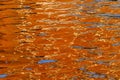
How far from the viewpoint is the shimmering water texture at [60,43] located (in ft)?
35.0

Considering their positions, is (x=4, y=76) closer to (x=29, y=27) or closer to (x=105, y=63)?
(x=105, y=63)

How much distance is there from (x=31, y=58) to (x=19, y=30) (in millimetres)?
5187

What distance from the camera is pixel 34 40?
1499 cm

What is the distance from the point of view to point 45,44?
14.1 m

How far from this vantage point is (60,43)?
560 inches

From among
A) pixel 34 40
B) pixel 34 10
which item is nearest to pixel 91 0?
pixel 34 10

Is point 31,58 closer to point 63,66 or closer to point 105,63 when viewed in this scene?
point 63,66

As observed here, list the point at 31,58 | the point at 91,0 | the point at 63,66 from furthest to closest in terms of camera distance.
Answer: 1. the point at 91,0
2. the point at 31,58
3. the point at 63,66

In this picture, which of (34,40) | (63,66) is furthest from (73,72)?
(34,40)

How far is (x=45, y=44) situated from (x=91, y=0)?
1444 centimetres

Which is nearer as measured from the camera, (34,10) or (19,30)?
(19,30)

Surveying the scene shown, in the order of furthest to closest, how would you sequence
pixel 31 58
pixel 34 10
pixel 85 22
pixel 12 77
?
pixel 34 10
pixel 85 22
pixel 31 58
pixel 12 77

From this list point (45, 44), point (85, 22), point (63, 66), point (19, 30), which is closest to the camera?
point (63, 66)

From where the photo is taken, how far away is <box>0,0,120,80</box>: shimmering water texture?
10.7m
